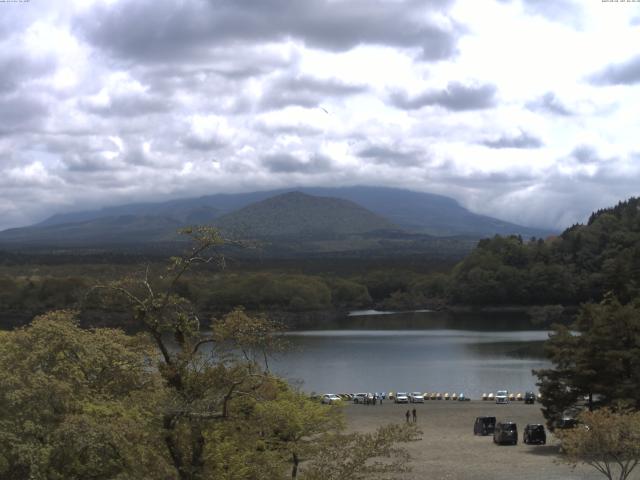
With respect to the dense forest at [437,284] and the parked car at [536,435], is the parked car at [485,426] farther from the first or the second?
the dense forest at [437,284]

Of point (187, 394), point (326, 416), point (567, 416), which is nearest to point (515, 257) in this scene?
point (567, 416)

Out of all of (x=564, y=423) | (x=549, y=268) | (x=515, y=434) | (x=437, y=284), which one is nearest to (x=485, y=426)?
(x=515, y=434)

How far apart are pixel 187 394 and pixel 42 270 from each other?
621ft

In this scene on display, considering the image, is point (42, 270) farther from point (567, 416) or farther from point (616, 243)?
point (567, 416)

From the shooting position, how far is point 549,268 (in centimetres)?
15338

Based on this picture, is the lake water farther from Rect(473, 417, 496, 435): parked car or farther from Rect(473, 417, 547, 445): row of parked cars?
Rect(473, 417, 547, 445): row of parked cars

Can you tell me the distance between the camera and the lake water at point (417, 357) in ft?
222

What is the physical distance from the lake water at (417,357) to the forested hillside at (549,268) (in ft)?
72.2

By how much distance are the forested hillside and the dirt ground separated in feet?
315

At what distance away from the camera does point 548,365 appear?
73062 mm

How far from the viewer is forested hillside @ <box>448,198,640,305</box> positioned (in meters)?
150

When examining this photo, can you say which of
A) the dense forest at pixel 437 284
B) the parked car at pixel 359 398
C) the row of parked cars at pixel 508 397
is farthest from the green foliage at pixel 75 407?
the dense forest at pixel 437 284

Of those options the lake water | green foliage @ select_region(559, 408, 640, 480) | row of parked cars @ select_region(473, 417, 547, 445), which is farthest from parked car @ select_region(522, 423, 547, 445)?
green foliage @ select_region(559, 408, 640, 480)

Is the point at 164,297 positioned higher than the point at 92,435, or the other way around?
the point at 164,297
